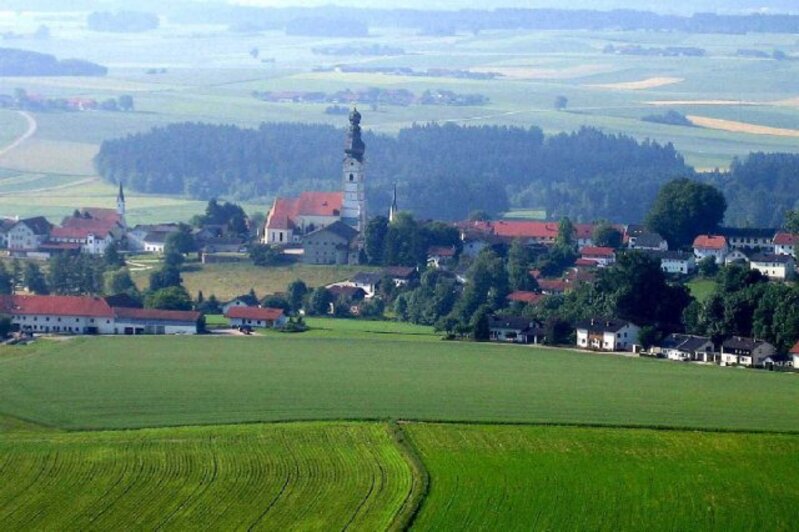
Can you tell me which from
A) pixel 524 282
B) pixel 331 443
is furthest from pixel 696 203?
pixel 331 443

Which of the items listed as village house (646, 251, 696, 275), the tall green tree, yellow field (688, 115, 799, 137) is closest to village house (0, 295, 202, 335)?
village house (646, 251, 696, 275)

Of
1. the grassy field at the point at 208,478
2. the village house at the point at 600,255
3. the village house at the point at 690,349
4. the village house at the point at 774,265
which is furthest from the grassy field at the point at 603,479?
the village house at the point at 600,255

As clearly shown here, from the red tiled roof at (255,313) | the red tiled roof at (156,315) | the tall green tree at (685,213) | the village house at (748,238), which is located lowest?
the red tiled roof at (255,313)

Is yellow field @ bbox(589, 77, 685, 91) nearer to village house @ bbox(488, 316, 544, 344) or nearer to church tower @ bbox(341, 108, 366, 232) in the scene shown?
church tower @ bbox(341, 108, 366, 232)

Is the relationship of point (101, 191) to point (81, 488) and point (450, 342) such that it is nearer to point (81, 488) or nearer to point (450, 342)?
point (450, 342)

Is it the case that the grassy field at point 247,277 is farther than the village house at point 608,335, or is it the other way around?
the grassy field at point 247,277

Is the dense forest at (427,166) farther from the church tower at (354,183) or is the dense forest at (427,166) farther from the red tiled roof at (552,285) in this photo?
the red tiled roof at (552,285)

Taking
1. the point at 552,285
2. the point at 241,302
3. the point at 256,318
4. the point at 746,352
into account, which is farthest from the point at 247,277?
the point at 746,352
